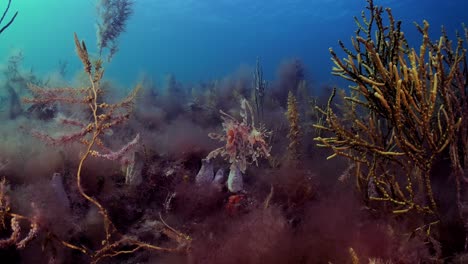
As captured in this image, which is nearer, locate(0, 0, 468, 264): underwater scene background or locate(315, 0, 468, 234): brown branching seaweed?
locate(315, 0, 468, 234): brown branching seaweed

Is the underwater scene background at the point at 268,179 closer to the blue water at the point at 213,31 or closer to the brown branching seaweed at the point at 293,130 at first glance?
the brown branching seaweed at the point at 293,130

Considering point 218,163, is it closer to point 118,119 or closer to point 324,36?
point 118,119

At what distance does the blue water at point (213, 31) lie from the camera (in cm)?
4333

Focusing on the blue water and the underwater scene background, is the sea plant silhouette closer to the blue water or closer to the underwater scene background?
the blue water

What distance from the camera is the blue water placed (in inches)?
1706

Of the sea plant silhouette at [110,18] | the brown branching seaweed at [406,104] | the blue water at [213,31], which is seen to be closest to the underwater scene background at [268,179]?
the brown branching seaweed at [406,104]

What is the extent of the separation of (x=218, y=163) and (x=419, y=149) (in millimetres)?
4164

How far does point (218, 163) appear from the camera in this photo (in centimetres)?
650

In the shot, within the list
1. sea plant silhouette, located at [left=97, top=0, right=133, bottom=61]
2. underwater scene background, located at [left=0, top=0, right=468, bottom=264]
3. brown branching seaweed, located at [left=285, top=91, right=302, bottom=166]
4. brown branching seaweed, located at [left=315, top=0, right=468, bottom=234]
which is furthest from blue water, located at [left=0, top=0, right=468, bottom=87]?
brown branching seaweed, located at [left=315, top=0, right=468, bottom=234]

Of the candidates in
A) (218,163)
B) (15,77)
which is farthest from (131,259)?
(15,77)

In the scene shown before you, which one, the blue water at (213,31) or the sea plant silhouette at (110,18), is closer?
the sea plant silhouette at (110,18)

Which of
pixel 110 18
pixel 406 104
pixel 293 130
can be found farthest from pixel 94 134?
pixel 110 18

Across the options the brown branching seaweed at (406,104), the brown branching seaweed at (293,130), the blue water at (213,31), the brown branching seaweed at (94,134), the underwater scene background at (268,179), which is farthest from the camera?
the blue water at (213,31)

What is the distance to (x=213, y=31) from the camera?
319ft
